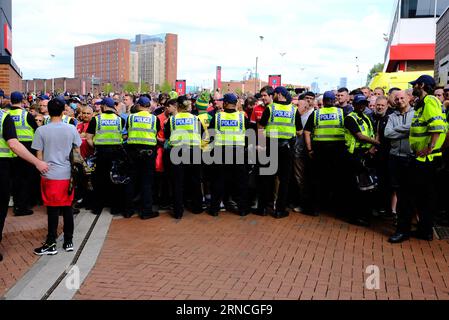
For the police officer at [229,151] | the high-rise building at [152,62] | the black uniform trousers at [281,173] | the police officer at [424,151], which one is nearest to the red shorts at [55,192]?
the police officer at [229,151]

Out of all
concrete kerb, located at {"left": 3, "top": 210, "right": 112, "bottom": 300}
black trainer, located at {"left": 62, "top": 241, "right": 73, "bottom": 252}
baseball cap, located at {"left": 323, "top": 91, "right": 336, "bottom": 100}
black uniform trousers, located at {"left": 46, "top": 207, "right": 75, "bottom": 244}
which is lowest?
concrete kerb, located at {"left": 3, "top": 210, "right": 112, "bottom": 300}

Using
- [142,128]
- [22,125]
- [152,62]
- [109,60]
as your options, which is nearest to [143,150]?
[142,128]

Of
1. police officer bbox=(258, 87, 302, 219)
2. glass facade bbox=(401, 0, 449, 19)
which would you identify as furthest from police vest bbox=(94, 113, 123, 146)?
glass facade bbox=(401, 0, 449, 19)

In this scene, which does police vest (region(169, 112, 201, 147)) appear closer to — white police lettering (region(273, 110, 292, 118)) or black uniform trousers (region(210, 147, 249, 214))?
black uniform trousers (region(210, 147, 249, 214))

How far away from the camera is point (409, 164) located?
6.88 meters

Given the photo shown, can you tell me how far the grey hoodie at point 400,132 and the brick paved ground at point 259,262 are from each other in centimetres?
131

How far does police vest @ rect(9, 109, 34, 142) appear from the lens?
824 cm

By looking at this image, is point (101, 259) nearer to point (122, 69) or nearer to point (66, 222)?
point (66, 222)

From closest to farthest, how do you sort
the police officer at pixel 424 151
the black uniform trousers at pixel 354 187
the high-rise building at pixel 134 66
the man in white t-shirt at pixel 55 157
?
the man in white t-shirt at pixel 55 157
the police officer at pixel 424 151
the black uniform trousers at pixel 354 187
the high-rise building at pixel 134 66

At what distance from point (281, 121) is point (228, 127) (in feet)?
2.93

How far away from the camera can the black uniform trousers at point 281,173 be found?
8.15 metres

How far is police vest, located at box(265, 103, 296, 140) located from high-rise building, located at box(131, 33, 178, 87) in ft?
413

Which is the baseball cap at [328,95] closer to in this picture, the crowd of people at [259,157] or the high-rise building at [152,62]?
the crowd of people at [259,157]
